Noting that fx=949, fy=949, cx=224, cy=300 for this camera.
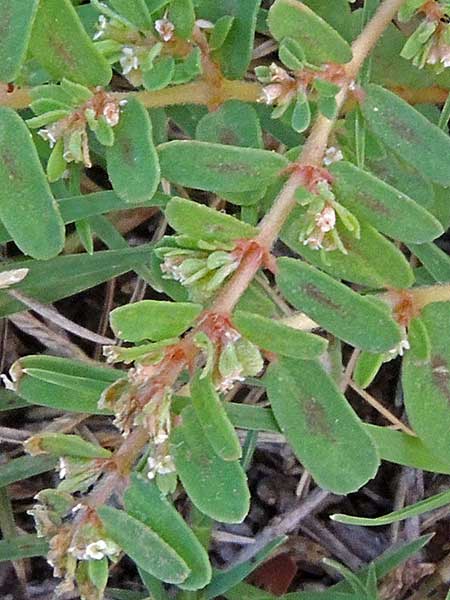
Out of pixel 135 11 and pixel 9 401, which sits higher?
pixel 135 11

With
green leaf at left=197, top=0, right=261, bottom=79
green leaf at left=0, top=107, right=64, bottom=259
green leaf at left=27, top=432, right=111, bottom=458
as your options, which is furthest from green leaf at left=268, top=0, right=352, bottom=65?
green leaf at left=27, top=432, right=111, bottom=458

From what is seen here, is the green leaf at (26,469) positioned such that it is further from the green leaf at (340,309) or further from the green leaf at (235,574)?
the green leaf at (340,309)

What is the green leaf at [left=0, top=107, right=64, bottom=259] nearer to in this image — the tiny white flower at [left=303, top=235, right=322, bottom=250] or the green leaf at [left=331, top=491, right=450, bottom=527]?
the tiny white flower at [left=303, top=235, right=322, bottom=250]

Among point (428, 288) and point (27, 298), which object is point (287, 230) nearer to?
point (428, 288)

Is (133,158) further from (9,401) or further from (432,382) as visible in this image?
(9,401)

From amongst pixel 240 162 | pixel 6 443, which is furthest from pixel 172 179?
pixel 6 443

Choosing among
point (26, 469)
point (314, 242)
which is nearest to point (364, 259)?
point (314, 242)

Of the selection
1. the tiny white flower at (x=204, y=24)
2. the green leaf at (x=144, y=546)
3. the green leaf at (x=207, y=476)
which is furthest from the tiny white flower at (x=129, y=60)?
the green leaf at (x=144, y=546)
